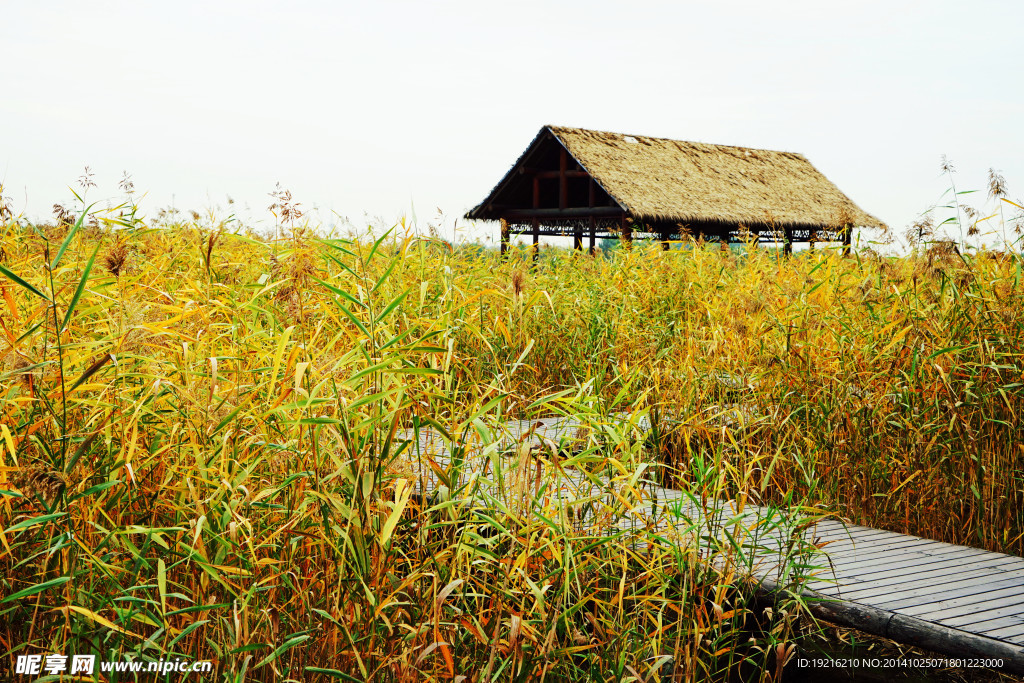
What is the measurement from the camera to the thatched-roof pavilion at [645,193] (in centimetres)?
1706

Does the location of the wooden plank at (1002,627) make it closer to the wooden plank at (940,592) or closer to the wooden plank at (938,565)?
the wooden plank at (940,592)

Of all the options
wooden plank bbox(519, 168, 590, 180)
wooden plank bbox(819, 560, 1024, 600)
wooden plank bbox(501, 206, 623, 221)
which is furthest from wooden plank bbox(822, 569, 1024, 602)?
wooden plank bbox(519, 168, 590, 180)

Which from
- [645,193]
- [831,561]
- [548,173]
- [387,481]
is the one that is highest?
[548,173]

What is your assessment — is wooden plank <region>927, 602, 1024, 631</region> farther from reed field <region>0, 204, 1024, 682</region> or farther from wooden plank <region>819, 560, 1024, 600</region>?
reed field <region>0, 204, 1024, 682</region>

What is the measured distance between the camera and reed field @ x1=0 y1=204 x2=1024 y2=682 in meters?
2.44

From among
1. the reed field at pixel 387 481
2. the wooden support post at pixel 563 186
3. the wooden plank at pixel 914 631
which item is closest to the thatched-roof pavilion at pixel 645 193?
the wooden support post at pixel 563 186

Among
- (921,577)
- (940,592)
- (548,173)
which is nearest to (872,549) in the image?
(921,577)

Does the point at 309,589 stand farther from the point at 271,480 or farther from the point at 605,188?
the point at 605,188

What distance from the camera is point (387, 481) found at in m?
2.71

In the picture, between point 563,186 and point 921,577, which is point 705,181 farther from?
point 921,577

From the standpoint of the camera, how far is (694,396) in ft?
16.2

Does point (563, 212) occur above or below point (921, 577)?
above

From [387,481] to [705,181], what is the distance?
18288mm

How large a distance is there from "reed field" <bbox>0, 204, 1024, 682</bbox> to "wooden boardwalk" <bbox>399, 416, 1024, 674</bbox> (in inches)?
2.2
